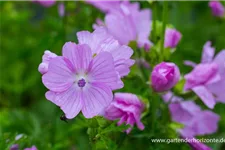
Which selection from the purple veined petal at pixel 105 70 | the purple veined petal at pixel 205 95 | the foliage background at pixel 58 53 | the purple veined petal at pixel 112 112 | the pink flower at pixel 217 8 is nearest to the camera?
the purple veined petal at pixel 105 70

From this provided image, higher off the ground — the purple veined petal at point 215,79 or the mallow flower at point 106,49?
the mallow flower at point 106,49

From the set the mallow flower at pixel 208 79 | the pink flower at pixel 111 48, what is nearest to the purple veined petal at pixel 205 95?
the mallow flower at pixel 208 79

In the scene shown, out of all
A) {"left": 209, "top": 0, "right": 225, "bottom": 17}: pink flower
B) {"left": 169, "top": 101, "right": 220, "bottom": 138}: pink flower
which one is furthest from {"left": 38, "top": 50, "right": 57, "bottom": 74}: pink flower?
{"left": 209, "top": 0, "right": 225, "bottom": 17}: pink flower

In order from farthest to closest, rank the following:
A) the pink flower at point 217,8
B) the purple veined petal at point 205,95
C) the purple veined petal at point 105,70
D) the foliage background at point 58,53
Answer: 1. the pink flower at point 217,8
2. the foliage background at point 58,53
3. the purple veined petal at point 205,95
4. the purple veined petal at point 105,70

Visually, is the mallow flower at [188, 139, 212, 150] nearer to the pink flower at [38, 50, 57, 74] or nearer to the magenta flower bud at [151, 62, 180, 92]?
the magenta flower bud at [151, 62, 180, 92]

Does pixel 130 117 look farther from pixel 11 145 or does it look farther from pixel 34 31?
pixel 34 31

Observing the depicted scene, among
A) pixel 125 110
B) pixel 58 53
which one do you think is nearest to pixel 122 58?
pixel 125 110

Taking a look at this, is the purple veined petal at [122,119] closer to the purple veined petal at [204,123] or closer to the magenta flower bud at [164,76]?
the magenta flower bud at [164,76]
